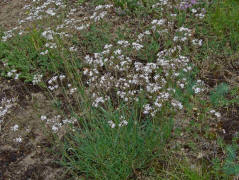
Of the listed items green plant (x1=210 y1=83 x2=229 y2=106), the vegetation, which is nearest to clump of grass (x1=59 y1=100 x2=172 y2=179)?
the vegetation

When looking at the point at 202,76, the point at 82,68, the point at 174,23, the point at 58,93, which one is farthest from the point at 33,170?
the point at 174,23

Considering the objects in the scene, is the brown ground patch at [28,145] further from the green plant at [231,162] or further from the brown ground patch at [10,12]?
the brown ground patch at [10,12]

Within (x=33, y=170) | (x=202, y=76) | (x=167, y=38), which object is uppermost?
(x=167, y=38)

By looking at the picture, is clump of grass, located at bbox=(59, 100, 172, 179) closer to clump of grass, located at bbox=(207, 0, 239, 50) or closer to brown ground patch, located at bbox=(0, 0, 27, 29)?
clump of grass, located at bbox=(207, 0, 239, 50)

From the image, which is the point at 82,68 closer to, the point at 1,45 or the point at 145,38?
the point at 145,38

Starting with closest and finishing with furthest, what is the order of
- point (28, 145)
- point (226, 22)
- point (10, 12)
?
point (28, 145)
point (226, 22)
point (10, 12)

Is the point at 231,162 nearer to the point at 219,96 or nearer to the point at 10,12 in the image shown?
the point at 219,96

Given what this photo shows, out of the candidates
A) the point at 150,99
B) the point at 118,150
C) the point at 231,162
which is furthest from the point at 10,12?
the point at 231,162

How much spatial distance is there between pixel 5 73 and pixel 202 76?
351cm

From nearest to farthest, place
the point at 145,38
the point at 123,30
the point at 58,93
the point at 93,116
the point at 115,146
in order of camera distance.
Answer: the point at 115,146
the point at 93,116
the point at 58,93
the point at 145,38
the point at 123,30

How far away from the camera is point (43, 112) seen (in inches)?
171

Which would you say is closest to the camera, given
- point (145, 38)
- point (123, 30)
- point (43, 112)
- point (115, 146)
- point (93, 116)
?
point (115, 146)

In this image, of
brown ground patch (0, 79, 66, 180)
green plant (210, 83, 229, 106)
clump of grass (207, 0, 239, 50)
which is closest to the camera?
brown ground patch (0, 79, 66, 180)

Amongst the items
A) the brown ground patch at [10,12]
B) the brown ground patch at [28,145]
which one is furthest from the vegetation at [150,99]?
the brown ground patch at [10,12]
